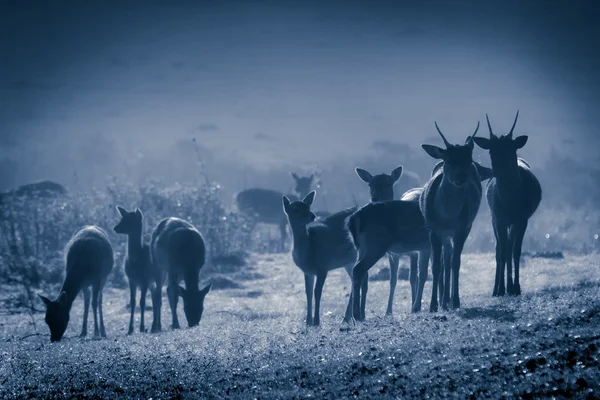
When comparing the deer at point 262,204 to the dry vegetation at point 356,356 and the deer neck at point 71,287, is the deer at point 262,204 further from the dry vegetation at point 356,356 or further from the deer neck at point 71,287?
the deer neck at point 71,287

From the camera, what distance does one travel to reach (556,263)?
19156 millimetres

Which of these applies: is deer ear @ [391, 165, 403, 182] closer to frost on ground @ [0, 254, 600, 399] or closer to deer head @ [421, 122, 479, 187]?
deer head @ [421, 122, 479, 187]

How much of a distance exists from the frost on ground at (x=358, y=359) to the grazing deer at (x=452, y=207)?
0.77 metres

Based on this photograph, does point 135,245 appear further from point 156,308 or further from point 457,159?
point 457,159

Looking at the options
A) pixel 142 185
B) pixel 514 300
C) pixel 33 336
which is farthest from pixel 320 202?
pixel 514 300

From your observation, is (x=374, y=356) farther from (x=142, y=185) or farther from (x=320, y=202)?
(x=320, y=202)

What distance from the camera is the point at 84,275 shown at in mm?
15969

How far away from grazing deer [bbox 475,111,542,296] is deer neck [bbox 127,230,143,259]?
8.86 metres

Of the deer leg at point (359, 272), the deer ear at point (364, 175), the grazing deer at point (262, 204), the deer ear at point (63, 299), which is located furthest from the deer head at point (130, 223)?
the grazing deer at point (262, 204)

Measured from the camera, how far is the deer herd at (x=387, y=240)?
1149 cm

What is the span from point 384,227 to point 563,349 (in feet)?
15.9

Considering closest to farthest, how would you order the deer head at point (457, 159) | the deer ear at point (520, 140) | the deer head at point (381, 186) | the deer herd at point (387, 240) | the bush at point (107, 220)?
the deer head at point (457, 159)
the deer herd at point (387, 240)
the deer ear at point (520, 140)
the deer head at point (381, 186)
the bush at point (107, 220)

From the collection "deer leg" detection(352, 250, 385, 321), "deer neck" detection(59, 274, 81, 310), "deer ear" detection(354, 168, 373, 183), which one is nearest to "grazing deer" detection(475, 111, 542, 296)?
"deer leg" detection(352, 250, 385, 321)

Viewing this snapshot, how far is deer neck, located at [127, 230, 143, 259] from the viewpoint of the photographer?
17.0 meters
